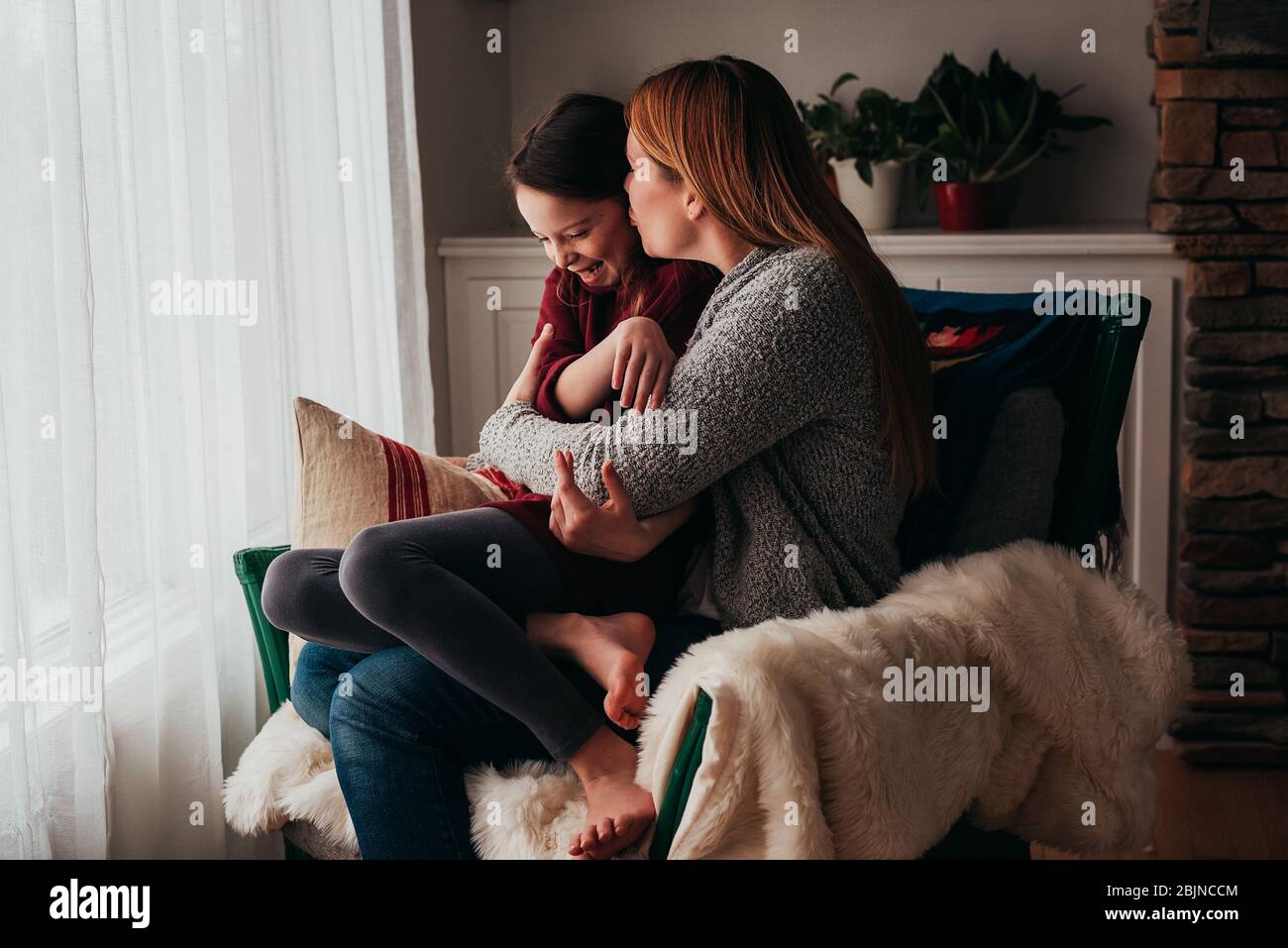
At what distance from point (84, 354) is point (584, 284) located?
591mm

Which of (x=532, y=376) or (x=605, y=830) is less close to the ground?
(x=532, y=376)

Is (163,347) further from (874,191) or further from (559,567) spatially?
(874,191)

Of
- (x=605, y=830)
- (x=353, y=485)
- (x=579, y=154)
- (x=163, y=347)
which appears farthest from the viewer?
(x=163, y=347)

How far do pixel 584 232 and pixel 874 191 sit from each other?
1335 mm

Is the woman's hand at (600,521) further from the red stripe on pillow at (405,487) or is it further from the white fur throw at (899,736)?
the red stripe on pillow at (405,487)

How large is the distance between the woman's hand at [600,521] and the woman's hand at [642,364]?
0.08 meters

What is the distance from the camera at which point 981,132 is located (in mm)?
2596

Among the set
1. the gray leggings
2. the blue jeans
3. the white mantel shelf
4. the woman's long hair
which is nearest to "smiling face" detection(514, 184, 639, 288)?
the woman's long hair

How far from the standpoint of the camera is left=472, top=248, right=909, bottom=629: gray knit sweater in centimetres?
125

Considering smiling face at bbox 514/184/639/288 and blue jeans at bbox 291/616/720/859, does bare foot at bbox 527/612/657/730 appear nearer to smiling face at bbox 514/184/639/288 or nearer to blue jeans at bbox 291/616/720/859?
blue jeans at bbox 291/616/720/859

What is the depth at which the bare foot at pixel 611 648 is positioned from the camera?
1205 millimetres

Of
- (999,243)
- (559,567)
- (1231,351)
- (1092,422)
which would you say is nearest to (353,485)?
(559,567)
